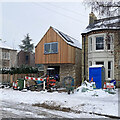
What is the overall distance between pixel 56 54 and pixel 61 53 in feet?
2.29

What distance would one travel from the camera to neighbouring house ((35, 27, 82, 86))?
16.3 meters

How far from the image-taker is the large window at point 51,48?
17.0m

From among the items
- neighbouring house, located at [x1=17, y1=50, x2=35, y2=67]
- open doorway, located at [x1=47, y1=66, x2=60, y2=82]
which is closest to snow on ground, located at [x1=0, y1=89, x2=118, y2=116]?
open doorway, located at [x1=47, y1=66, x2=60, y2=82]

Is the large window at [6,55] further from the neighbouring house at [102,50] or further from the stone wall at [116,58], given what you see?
the stone wall at [116,58]

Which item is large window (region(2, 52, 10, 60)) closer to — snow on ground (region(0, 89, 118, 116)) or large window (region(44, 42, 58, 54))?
large window (region(44, 42, 58, 54))

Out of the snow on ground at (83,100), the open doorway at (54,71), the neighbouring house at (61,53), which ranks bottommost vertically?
Result: the snow on ground at (83,100)

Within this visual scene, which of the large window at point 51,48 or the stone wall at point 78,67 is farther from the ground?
the large window at point 51,48

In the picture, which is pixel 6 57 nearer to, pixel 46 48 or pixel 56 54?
pixel 46 48

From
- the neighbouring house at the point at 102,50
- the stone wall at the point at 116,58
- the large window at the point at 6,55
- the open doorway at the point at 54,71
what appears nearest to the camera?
the stone wall at the point at 116,58

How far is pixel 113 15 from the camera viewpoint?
8727 mm

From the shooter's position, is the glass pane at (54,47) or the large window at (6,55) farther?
the large window at (6,55)

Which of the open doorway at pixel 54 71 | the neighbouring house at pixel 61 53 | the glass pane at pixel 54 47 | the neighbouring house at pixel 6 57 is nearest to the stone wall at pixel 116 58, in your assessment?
the neighbouring house at pixel 61 53

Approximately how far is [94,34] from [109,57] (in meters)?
2.99

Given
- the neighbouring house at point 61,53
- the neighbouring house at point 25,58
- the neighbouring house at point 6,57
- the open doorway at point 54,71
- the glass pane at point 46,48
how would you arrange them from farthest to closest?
the neighbouring house at point 25,58 < the neighbouring house at point 6,57 < the open doorway at point 54,71 < the glass pane at point 46,48 < the neighbouring house at point 61,53
